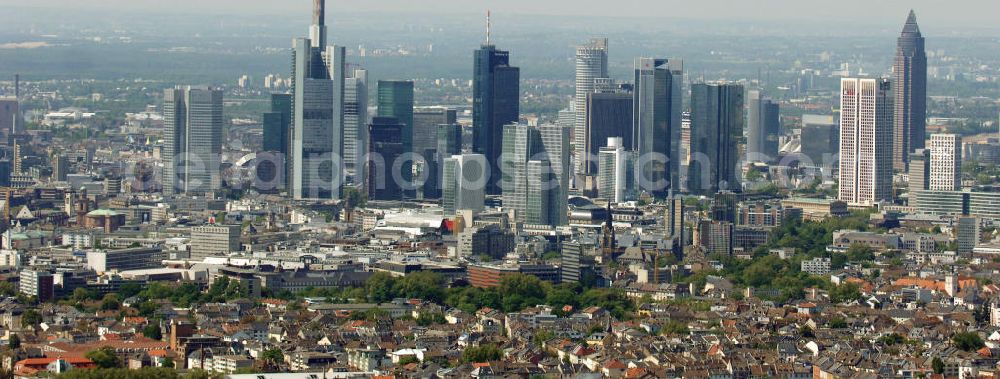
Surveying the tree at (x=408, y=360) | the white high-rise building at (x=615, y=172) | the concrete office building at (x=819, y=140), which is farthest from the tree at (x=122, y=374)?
the concrete office building at (x=819, y=140)

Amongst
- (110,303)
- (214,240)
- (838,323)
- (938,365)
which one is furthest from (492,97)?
(938,365)

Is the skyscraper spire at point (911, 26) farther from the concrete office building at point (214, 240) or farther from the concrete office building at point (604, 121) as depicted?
the concrete office building at point (214, 240)

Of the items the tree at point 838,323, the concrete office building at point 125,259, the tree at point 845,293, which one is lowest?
the tree at point 838,323

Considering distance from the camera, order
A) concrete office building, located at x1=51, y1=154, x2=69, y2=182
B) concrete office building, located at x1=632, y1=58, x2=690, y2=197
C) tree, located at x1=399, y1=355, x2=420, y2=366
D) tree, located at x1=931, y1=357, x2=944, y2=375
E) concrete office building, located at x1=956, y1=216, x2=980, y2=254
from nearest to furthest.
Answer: tree, located at x1=931, y1=357, x2=944, y2=375, tree, located at x1=399, y1=355, x2=420, y2=366, concrete office building, located at x1=956, y1=216, x2=980, y2=254, concrete office building, located at x1=51, y1=154, x2=69, y2=182, concrete office building, located at x1=632, y1=58, x2=690, y2=197

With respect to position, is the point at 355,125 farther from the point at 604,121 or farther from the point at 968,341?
the point at 968,341

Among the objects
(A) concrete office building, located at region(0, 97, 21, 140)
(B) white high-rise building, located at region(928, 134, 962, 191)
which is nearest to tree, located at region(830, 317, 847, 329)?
(B) white high-rise building, located at region(928, 134, 962, 191)

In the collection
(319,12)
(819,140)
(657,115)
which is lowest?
(819,140)

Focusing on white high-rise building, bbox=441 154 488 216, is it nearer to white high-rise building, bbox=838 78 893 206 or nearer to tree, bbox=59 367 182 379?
white high-rise building, bbox=838 78 893 206
